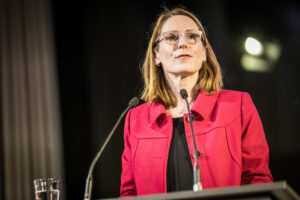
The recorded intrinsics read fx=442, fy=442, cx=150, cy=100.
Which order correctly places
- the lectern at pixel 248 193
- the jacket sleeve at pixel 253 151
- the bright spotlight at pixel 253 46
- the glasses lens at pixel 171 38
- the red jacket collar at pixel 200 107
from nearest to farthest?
the lectern at pixel 248 193 < the jacket sleeve at pixel 253 151 < the red jacket collar at pixel 200 107 < the glasses lens at pixel 171 38 < the bright spotlight at pixel 253 46

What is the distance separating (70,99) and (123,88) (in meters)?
0.52

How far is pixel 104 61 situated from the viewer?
13.5ft

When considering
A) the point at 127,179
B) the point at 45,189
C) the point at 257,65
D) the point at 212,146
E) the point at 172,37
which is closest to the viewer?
the point at 45,189

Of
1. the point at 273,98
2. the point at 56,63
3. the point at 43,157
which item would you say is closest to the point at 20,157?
the point at 43,157

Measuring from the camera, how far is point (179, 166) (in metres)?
2.23

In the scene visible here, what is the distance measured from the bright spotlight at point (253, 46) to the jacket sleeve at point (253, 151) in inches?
49.2

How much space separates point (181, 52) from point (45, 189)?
1.05 m

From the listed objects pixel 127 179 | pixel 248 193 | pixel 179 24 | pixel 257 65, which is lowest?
pixel 127 179

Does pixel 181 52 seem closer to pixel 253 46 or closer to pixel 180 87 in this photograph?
pixel 180 87

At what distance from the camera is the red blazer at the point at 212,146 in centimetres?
217

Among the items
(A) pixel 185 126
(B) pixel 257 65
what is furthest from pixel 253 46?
(A) pixel 185 126

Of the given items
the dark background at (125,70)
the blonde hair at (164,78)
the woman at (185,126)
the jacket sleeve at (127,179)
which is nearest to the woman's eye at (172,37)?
the woman at (185,126)

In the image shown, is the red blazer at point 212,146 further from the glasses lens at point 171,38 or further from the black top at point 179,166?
the glasses lens at point 171,38

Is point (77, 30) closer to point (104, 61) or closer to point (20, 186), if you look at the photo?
point (104, 61)
